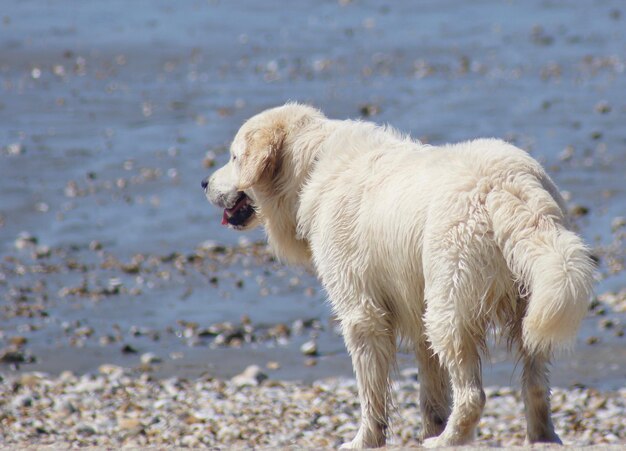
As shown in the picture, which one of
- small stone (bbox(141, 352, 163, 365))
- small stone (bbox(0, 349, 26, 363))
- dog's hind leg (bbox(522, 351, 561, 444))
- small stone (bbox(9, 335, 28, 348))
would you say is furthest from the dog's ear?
small stone (bbox(9, 335, 28, 348))

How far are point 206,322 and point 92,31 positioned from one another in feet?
34.7

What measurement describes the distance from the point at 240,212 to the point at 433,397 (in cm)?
170

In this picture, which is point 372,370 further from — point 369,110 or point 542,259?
point 369,110

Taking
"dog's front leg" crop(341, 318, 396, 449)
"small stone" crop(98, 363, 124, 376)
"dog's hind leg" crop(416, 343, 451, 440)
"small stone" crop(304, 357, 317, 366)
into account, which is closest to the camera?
"dog's front leg" crop(341, 318, 396, 449)

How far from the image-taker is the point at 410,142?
6.49 metres

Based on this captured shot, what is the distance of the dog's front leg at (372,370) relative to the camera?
6059 millimetres

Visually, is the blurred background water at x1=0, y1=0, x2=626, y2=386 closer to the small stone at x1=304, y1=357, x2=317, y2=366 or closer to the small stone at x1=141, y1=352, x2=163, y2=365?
the small stone at x1=304, y1=357, x2=317, y2=366

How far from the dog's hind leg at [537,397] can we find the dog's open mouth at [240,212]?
2.22 meters

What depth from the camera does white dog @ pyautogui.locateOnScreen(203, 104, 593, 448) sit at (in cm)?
515

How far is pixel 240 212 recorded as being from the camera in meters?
7.16

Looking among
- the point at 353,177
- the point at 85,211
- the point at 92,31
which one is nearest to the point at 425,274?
the point at 353,177

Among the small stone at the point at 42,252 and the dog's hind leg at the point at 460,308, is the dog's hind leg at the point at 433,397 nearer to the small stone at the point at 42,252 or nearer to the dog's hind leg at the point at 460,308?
the dog's hind leg at the point at 460,308

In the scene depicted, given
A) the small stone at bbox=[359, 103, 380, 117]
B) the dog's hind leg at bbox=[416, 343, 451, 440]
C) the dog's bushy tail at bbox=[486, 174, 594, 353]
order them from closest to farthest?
the dog's bushy tail at bbox=[486, 174, 594, 353] → the dog's hind leg at bbox=[416, 343, 451, 440] → the small stone at bbox=[359, 103, 380, 117]

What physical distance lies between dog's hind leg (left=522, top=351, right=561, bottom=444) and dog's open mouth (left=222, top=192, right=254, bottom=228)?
7.27 ft
